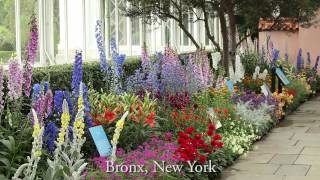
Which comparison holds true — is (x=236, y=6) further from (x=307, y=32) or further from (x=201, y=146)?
(x=307, y=32)

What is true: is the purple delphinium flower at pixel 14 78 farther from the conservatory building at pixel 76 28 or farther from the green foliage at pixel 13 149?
the conservatory building at pixel 76 28

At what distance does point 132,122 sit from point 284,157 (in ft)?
6.68

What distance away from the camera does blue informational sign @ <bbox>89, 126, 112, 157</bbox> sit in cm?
454

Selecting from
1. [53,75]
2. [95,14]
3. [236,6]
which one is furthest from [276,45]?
[53,75]

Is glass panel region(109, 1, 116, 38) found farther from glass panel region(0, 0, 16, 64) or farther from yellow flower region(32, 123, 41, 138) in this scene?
yellow flower region(32, 123, 41, 138)

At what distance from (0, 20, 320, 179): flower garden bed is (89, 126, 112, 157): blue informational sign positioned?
0.09m

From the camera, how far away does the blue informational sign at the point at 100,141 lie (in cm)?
454

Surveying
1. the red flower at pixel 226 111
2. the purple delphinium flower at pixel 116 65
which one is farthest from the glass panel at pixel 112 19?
the purple delphinium flower at pixel 116 65

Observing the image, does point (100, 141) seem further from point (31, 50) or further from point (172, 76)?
point (172, 76)

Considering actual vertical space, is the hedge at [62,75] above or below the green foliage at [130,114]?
Answer: above

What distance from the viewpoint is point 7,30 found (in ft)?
24.4

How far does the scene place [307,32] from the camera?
1673cm

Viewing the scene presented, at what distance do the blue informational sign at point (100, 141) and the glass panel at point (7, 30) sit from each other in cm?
317

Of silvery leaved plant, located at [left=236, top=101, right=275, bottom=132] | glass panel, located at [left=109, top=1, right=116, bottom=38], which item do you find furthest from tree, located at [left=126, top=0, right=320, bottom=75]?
silvery leaved plant, located at [left=236, top=101, right=275, bottom=132]
